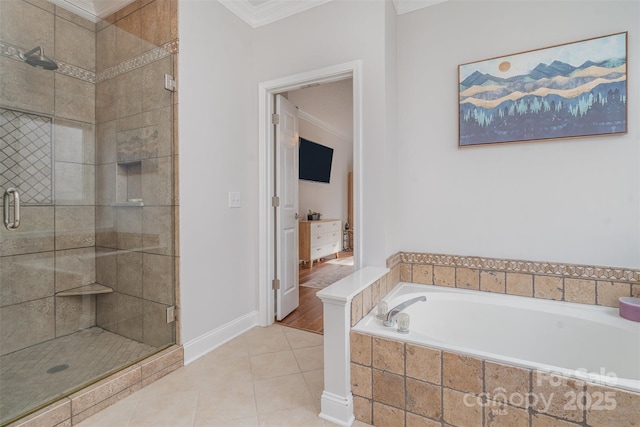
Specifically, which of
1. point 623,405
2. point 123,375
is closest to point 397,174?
point 623,405

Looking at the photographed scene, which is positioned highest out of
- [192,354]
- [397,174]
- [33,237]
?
[397,174]

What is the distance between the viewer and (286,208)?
111 inches

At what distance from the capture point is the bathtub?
150cm

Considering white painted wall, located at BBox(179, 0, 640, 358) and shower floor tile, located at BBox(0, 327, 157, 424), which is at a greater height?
white painted wall, located at BBox(179, 0, 640, 358)

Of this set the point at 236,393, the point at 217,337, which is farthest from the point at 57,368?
the point at 236,393

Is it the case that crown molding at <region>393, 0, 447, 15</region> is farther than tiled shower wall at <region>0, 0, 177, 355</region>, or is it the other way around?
crown molding at <region>393, 0, 447, 15</region>

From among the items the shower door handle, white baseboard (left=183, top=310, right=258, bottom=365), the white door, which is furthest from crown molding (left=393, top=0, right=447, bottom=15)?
the shower door handle

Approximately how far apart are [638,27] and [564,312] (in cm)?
172

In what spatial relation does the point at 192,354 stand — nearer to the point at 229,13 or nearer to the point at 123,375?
the point at 123,375

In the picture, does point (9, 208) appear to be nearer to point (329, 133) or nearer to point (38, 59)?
point (38, 59)

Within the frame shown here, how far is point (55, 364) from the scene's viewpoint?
5.84 ft

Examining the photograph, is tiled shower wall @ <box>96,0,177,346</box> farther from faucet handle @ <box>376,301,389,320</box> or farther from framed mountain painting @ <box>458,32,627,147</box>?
framed mountain painting @ <box>458,32,627,147</box>

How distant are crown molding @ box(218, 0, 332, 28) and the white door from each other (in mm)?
646

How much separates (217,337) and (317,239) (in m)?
3.12
